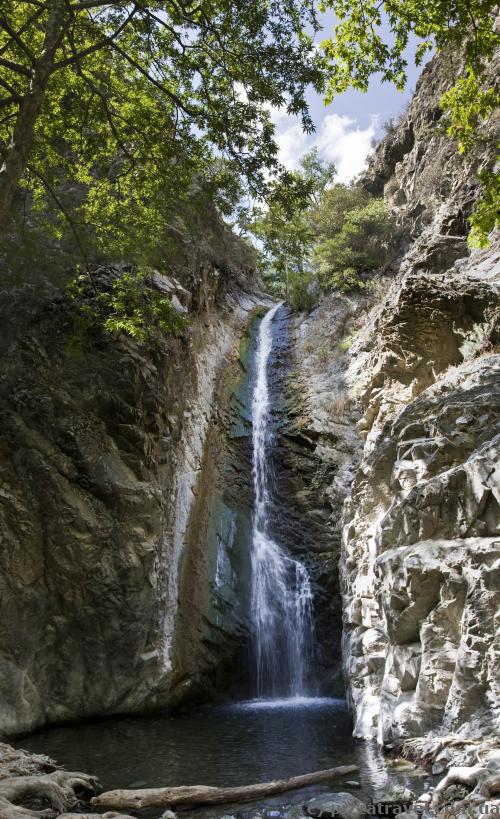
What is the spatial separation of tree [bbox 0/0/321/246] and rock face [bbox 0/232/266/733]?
3057mm

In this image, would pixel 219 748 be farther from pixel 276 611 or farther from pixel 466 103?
pixel 466 103

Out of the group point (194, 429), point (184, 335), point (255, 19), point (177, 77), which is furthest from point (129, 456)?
point (255, 19)

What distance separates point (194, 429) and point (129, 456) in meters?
3.93

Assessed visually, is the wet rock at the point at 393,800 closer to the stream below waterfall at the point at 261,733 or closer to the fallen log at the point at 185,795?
the stream below waterfall at the point at 261,733

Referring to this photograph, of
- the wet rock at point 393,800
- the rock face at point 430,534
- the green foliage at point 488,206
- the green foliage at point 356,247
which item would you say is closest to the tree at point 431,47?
the green foliage at point 488,206

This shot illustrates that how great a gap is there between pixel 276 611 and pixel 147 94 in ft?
40.3

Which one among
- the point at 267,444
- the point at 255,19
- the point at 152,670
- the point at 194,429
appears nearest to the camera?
the point at 255,19

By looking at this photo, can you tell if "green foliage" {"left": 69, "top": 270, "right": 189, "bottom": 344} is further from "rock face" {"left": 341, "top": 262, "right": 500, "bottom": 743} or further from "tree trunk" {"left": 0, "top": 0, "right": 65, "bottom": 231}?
"rock face" {"left": 341, "top": 262, "right": 500, "bottom": 743}

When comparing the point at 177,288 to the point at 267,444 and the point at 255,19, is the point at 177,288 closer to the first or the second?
the point at 267,444

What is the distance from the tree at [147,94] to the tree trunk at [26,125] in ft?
0.05

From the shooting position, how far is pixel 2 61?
762 centimetres

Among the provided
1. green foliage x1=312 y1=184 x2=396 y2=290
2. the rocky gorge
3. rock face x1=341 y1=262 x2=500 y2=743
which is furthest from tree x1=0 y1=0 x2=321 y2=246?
green foliage x1=312 y1=184 x2=396 y2=290

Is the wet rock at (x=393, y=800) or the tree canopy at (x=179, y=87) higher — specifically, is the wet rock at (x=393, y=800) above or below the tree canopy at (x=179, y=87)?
below

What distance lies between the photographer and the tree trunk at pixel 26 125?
713 cm
